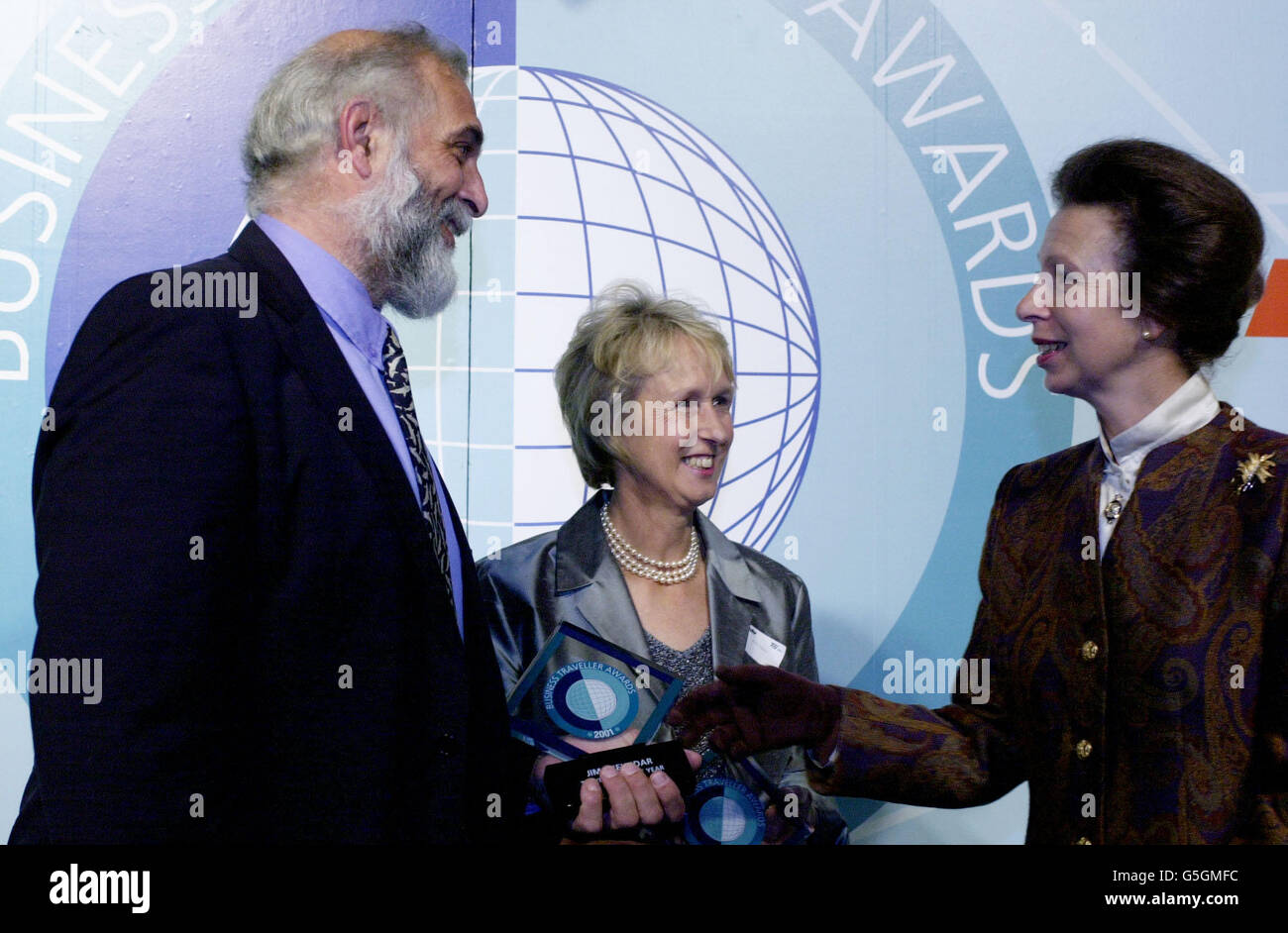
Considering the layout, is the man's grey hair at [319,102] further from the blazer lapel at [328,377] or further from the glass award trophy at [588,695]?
the glass award trophy at [588,695]

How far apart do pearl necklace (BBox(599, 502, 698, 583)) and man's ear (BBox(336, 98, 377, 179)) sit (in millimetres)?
1074

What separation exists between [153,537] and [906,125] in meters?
2.25

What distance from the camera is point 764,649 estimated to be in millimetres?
2904

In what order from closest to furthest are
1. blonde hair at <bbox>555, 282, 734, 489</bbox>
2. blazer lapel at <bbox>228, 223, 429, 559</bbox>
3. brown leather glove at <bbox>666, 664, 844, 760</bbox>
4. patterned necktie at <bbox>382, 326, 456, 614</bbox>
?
blazer lapel at <bbox>228, 223, 429, 559</bbox>, patterned necktie at <bbox>382, 326, 456, 614</bbox>, brown leather glove at <bbox>666, 664, 844, 760</bbox>, blonde hair at <bbox>555, 282, 734, 489</bbox>

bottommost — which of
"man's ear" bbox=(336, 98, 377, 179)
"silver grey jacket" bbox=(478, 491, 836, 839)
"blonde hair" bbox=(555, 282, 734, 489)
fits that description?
"silver grey jacket" bbox=(478, 491, 836, 839)

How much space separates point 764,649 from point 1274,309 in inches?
66.6

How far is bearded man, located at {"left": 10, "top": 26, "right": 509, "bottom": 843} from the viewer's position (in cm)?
175

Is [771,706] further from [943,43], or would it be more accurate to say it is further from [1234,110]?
[1234,110]

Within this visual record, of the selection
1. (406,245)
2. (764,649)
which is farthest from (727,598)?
(406,245)

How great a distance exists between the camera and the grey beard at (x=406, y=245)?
233 centimetres

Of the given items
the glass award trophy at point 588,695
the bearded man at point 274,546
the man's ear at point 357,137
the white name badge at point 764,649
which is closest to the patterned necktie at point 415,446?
the bearded man at point 274,546

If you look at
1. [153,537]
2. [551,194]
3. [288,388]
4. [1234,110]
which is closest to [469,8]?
[551,194]

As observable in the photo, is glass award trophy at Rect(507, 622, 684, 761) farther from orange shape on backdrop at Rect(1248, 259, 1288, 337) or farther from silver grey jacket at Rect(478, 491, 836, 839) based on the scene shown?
orange shape on backdrop at Rect(1248, 259, 1288, 337)

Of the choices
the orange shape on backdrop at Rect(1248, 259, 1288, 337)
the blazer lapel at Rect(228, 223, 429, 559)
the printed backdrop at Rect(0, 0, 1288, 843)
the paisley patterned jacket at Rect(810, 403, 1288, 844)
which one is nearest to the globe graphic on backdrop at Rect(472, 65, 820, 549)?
the printed backdrop at Rect(0, 0, 1288, 843)
